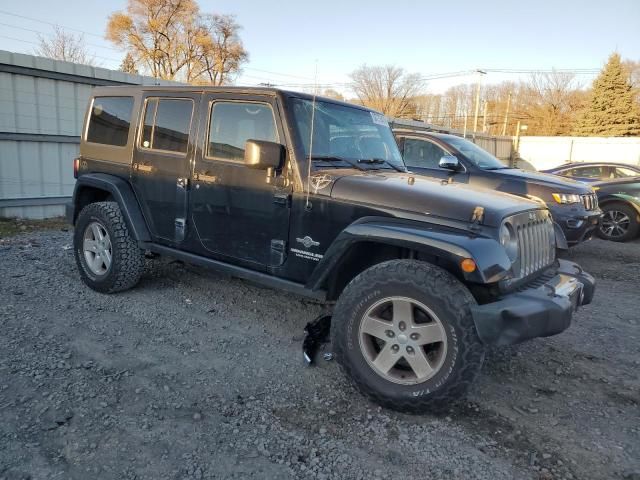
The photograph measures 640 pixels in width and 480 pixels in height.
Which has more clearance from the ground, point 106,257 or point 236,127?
point 236,127

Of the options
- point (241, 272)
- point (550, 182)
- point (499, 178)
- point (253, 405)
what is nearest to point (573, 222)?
A: point (550, 182)

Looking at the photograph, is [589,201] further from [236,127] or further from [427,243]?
[236,127]

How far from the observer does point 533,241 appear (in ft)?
11.0

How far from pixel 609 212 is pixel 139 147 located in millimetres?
8783

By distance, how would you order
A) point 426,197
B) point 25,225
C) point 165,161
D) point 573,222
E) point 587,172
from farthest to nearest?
point 587,172 → point 25,225 → point 573,222 → point 165,161 → point 426,197

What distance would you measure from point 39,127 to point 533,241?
8.48m

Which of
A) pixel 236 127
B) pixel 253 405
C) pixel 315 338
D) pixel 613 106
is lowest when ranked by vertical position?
pixel 253 405

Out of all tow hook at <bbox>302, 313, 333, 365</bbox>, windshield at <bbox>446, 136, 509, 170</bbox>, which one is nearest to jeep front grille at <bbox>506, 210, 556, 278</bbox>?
tow hook at <bbox>302, 313, 333, 365</bbox>

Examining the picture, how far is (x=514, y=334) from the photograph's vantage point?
267 centimetres

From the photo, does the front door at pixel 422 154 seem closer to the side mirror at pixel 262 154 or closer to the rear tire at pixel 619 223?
the rear tire at pixel 619 223

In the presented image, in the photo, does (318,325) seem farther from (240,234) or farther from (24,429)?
(24,429)

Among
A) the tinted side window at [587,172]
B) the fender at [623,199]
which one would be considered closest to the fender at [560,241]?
the fender at [623,199]

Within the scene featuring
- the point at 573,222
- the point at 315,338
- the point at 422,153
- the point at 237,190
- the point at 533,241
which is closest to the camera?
the point at 533,241

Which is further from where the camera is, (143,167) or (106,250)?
(106,250)
